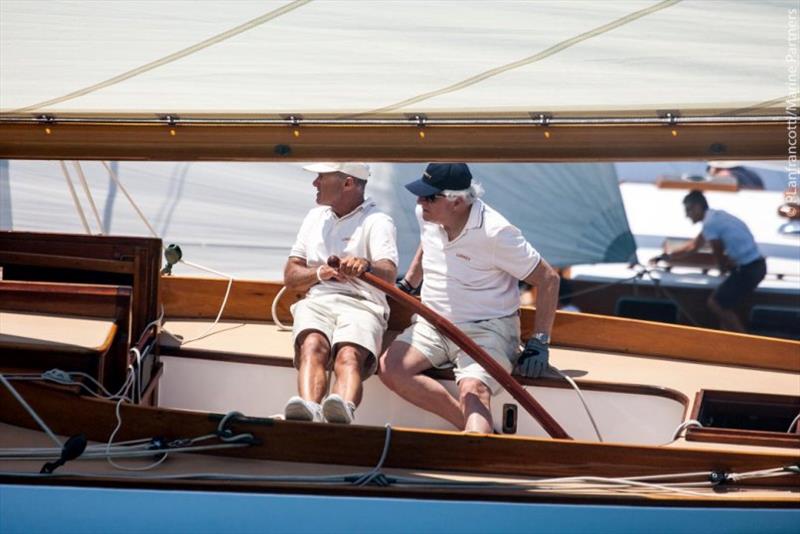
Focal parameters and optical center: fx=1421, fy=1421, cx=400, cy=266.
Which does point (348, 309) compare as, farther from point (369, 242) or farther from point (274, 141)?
point (274, 141)

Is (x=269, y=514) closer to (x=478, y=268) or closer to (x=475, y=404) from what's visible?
(x=475, y=404)

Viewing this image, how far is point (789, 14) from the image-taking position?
12.7 feet

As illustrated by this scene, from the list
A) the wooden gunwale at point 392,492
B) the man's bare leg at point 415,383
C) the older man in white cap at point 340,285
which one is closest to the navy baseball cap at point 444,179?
the older man in white cap at point 340,285

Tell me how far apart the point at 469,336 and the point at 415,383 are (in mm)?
232

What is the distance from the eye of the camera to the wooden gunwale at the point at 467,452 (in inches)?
144

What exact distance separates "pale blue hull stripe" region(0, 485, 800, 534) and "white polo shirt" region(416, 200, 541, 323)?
39.8 inches

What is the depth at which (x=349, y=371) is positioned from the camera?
4121mm

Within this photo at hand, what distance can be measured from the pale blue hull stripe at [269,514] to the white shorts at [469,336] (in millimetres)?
761

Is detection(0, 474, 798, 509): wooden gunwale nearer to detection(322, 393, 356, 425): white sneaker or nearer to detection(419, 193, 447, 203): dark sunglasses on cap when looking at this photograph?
detection(322, 393, 356, 425): white sneaker

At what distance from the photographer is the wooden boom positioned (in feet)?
12.9

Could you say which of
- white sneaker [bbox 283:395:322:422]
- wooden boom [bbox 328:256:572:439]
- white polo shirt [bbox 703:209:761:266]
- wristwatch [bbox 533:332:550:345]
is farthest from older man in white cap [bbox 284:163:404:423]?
white polo shirt [bbox 703:209:761:266]

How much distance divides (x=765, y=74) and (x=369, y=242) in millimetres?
1328

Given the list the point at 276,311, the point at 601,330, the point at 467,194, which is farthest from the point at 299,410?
the point at 601,330

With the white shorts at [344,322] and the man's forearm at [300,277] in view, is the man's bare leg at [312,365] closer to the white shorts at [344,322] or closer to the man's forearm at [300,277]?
the white shorts at [344,322]
